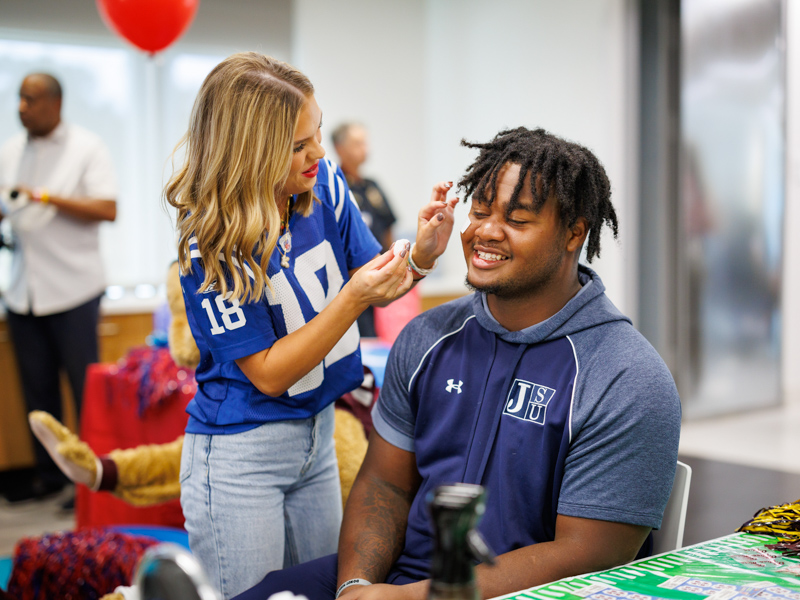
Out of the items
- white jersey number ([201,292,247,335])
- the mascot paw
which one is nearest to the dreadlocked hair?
white jersey number ([201,292,247,335])

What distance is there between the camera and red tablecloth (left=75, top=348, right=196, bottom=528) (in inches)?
99.4

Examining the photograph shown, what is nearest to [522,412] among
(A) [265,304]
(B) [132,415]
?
(A) [265,304]

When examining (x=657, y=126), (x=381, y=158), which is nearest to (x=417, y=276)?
(x=657, y=126)

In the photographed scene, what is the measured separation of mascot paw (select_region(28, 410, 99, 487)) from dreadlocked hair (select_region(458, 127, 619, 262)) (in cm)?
128

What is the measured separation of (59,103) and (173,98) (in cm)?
143

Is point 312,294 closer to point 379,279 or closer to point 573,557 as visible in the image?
point 379,279

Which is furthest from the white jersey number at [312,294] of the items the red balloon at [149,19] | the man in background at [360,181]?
the man in background at [360,181]

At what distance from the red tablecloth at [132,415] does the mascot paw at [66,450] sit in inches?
16.7

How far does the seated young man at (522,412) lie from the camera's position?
1.15 metres

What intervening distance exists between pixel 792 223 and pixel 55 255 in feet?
14.3

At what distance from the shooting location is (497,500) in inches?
49.7

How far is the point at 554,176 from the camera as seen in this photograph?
1.37 metres

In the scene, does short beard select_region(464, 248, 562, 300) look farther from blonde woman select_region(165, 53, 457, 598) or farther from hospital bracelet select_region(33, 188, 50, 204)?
hospital bracelet select_region(33, 188, 50, 204)

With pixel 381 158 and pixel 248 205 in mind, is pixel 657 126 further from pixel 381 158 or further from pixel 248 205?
pixel 248 205
